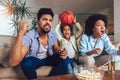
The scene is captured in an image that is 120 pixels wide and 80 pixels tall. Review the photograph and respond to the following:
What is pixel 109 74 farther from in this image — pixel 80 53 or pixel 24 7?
pixel 24 7

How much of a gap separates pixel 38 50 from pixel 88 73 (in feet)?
3.01

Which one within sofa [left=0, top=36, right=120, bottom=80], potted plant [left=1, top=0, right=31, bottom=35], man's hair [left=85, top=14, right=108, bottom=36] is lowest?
sofa [left=0, top=36, right=120, bottom=80]

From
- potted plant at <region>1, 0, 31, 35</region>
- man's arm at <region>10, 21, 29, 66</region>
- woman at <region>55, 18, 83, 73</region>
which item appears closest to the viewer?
man's arm at <region>10, 21, 29, 66</region>

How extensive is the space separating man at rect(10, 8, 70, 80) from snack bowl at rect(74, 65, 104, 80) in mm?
635

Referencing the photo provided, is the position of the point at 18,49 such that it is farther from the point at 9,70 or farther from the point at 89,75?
the point at 89,75

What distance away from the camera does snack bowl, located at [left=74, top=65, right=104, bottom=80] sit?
1437 mm

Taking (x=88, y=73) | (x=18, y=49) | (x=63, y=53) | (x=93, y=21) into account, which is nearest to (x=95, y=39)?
(x=93, y=21)

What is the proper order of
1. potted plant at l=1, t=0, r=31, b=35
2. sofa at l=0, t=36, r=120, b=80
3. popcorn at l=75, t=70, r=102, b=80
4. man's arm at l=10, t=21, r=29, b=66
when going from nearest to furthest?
popcorn at l=75, t=70, r=102, b=80, man's arm at l=10, t=21, r=29, b=66, sofa at l=0, t=36, r=120, b=80, potted plant at l=1, t=0, r=31, b=35

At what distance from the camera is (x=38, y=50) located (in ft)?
7.47

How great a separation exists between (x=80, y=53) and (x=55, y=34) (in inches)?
15.0

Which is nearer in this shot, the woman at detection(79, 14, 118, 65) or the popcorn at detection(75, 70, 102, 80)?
the popcorn at detection(75, 70, 102, 80)

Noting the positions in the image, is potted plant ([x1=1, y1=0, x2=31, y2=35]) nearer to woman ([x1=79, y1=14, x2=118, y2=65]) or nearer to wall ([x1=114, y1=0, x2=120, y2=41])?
wall ([x1=114, y1=0, x2=120, y2=41])

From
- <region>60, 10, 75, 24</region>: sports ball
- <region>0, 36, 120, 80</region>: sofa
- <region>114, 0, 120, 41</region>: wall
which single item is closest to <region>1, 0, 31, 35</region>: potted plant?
<region>114, 0, 120, 41</region>: wall

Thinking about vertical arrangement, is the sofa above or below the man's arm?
below
